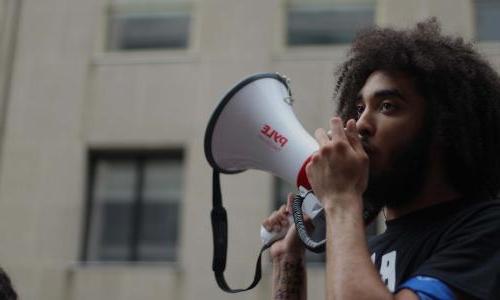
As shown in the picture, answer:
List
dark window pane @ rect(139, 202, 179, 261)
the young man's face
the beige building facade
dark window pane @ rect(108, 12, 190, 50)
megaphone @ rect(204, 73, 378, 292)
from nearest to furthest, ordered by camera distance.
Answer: the young man's face, megaphone @ rect(204, 73, 378, 292), the beige building facade, dark window pane @ rect(139, 202, 179, 261), dark window pane @ rect(108, 12, 190, 50)

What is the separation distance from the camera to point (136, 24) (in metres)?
9.84

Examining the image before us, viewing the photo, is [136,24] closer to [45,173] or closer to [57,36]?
[57,36]

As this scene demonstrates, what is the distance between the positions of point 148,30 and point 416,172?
319 inches

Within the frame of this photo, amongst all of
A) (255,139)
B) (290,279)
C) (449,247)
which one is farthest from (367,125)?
(255,139)

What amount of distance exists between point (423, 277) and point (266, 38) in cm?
763

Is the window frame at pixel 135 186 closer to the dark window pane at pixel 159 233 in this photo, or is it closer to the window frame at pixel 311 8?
the dark window pane at pixel 159 233

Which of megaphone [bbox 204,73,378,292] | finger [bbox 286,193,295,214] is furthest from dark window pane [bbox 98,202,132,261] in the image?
finger [bbox 286,193,295,214]

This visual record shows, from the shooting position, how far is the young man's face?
2066 mm

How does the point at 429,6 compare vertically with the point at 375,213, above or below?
above

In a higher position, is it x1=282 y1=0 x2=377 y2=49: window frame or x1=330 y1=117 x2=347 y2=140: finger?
x1=282 y1=0 x2=377 y2=49: window frame

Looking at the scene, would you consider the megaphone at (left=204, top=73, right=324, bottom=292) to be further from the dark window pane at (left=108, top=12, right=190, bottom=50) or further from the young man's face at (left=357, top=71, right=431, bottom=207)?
the dark window pane at (left=108, top=12, right=190, bottom=50)

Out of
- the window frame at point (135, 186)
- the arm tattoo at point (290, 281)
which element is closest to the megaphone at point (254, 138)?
the arm tattoo at point (290, 281)

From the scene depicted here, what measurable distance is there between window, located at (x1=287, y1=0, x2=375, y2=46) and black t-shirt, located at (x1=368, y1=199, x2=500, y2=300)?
24.2 feet

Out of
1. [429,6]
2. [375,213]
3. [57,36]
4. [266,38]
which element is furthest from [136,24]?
[375,213]
